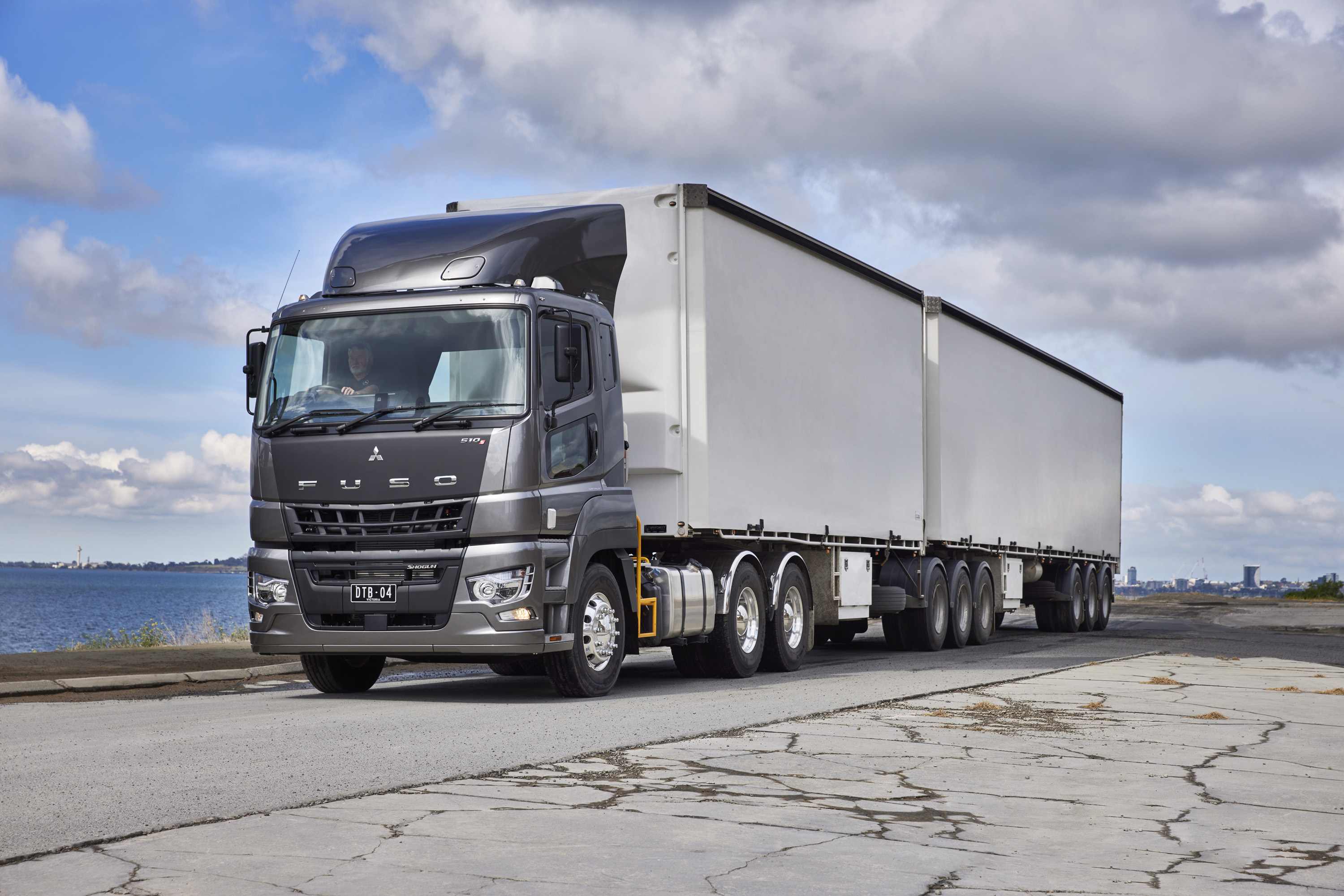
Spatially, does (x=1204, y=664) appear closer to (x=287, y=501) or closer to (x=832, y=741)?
(x=832, y=741)

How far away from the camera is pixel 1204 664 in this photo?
15.6m

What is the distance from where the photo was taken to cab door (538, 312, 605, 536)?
34.4 feet

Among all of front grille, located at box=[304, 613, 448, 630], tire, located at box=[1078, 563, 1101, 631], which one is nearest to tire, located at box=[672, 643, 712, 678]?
front grille, located at box=[304, 613, 448, 630]

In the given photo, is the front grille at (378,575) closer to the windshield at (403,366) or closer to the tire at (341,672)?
the tire at (341,672)

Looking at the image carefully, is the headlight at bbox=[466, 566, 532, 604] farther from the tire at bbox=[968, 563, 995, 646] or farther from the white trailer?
the tire at bbox=[968, 563, 995, 646]

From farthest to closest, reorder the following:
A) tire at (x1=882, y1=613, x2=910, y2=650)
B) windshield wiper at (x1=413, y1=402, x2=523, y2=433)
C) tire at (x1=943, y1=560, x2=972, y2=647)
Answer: tire at (x1=943, y1=560, x2=972, y2=647) → tire at (x1=882, y1=613, x2=910, y2=650) → windshield wiper at (x1=413, y1=402, x2=523, y2=433)

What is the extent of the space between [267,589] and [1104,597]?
2150 cm

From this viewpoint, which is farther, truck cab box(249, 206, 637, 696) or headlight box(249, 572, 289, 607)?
headlight box(249, 572, 289, 607)

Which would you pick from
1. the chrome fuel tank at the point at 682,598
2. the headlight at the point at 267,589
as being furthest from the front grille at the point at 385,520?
the chrome fuel tank at the point at 682,598

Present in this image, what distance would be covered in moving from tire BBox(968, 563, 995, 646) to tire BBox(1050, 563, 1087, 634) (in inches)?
199

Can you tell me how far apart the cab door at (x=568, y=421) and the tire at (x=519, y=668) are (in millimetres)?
3227

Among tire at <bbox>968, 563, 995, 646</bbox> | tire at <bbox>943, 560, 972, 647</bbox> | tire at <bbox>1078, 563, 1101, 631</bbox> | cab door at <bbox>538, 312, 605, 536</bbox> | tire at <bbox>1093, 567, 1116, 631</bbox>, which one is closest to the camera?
cab door at <bbox>538, 312, 605, 536</bbox>

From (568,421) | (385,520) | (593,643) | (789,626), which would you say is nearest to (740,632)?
(789,626)

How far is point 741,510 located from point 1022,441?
35.3ft
